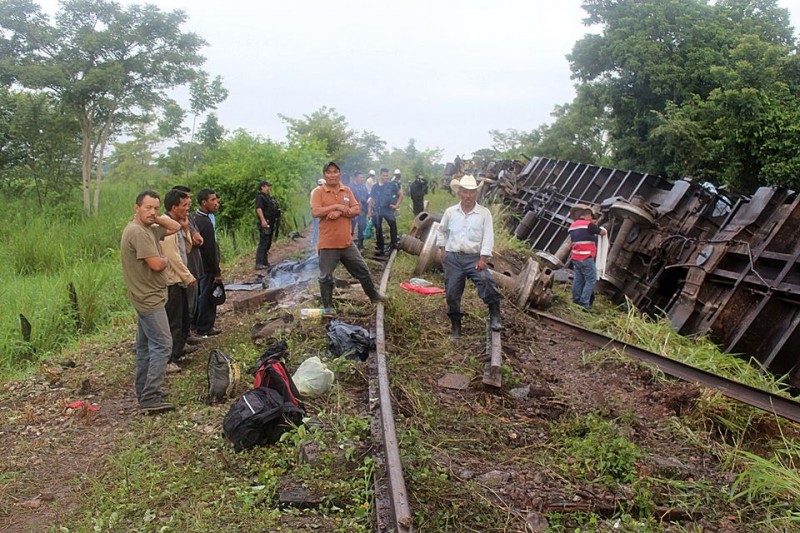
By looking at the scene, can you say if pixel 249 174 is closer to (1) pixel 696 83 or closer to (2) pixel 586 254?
(2) pixel 586 254

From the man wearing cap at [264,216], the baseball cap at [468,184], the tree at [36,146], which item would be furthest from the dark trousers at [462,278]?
the tree at [36,146]

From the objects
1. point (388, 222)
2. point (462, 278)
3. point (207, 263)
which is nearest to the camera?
point (462, 278)

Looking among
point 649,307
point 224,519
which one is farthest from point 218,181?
point 224,519

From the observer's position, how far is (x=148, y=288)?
16.3 feet

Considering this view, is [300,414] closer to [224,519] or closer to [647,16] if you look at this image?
[224,519]

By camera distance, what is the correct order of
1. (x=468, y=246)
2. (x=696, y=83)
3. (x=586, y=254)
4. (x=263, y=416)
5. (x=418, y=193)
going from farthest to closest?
1. (x=696, y=83)
2. (x=418, y=193)
3. (x=586, y=254)
4. (x=468, y=246)
5. (x=263, y=416)

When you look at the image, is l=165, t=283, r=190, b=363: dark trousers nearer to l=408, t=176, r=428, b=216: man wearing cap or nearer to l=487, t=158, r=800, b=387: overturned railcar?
l=487, t=158, r=800, b=387: overturned railcar

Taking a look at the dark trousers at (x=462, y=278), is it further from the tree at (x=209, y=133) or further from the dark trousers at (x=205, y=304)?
the tree at (x=209, y=133)

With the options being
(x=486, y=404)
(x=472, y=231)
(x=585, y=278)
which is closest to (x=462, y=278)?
(x=472, y=231)

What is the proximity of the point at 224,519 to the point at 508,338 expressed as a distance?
4.25 m

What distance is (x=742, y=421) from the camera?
4.99m

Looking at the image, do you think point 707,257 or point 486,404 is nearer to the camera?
point 486,404

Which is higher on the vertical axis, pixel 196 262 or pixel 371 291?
pixel 196 262

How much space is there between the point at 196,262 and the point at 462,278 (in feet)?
9.59
